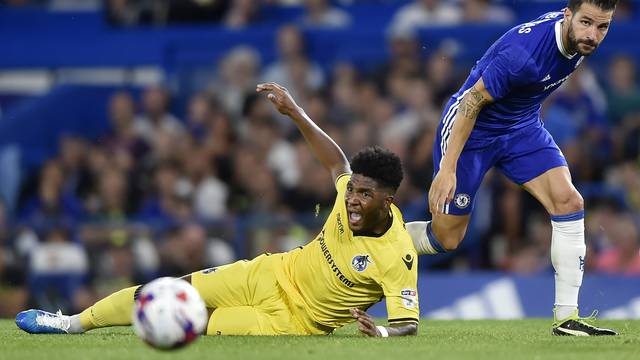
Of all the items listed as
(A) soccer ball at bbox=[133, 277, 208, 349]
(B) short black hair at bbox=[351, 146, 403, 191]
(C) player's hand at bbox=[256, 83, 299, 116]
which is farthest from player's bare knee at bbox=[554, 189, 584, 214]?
(A) soccer ball at bbox=[133, 277, 208, 349]

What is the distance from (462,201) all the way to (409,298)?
149 centimetres

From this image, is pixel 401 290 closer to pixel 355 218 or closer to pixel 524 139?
pixel 355 218

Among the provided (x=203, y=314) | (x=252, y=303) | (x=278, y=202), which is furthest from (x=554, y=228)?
(x=278, y=202)

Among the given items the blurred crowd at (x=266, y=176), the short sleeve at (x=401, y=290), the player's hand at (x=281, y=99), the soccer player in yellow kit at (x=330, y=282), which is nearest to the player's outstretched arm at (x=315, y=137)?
the player's hand at (x=281, y=99)

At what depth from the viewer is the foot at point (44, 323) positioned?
8.66 meters

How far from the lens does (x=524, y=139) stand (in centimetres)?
909

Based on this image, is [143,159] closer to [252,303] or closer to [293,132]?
[293,132]

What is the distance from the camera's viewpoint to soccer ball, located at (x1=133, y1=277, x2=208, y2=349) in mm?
6863

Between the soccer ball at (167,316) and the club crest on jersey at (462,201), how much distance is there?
283 centimetres

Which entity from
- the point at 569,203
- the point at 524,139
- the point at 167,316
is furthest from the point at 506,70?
the point at 167,316

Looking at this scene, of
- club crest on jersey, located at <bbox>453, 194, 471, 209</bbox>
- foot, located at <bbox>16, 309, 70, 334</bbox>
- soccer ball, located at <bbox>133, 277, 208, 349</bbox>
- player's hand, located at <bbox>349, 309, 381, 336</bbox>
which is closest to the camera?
soccer ball, located at <bbox>133, 277, 208, 349</bbox>

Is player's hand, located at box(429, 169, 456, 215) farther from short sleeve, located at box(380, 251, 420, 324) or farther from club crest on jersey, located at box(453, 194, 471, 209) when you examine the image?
club crest on jersey, located at box(453, 194, 471, 209)

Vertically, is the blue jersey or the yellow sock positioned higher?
the blue jersey

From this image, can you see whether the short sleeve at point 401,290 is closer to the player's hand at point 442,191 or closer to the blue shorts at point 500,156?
the player's hand at point 442,191
